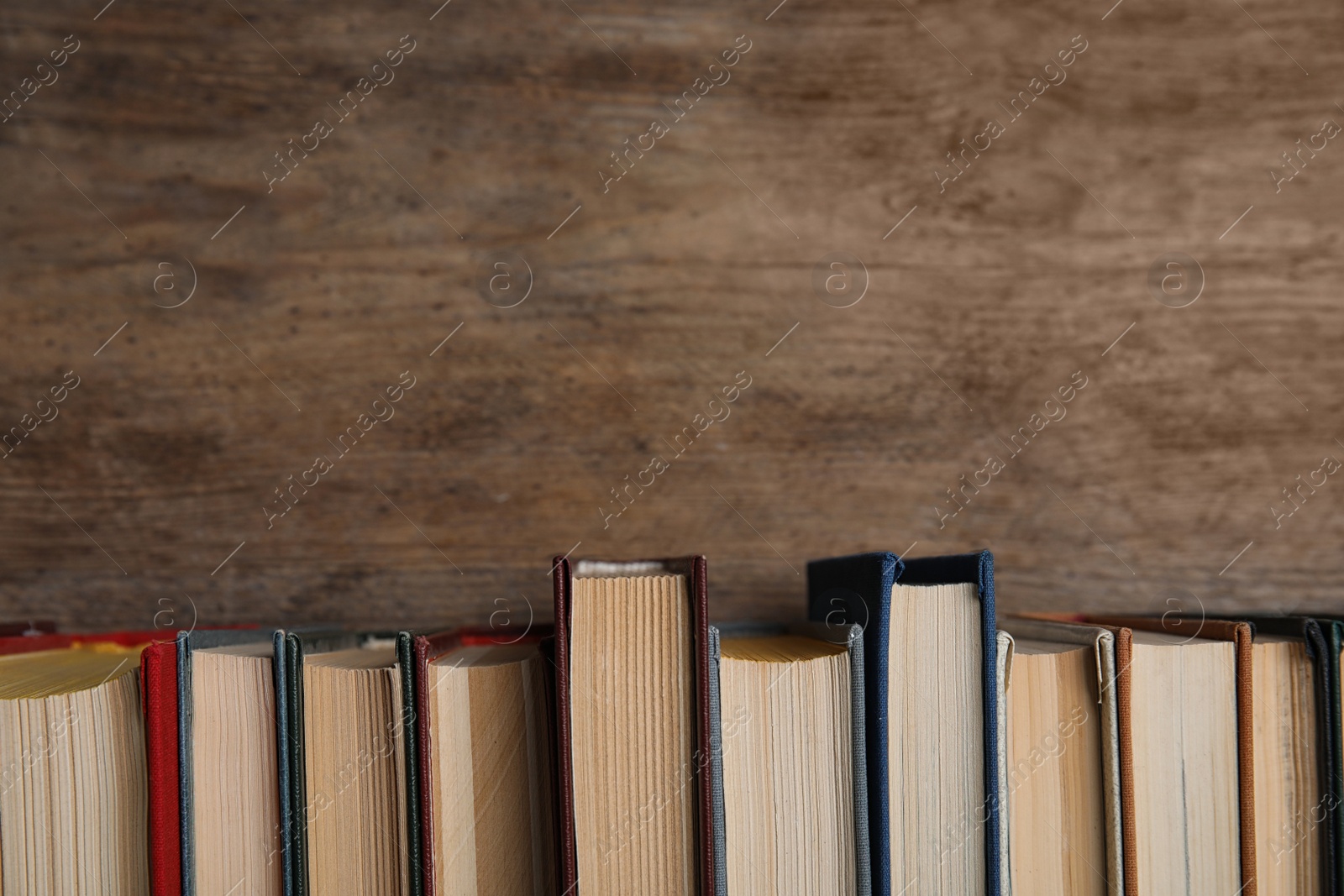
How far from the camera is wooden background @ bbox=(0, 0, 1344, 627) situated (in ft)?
3.28

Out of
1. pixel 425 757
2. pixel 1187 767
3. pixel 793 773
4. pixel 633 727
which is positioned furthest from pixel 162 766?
pixel 1187 767

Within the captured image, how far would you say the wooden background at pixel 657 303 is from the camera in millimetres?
1001

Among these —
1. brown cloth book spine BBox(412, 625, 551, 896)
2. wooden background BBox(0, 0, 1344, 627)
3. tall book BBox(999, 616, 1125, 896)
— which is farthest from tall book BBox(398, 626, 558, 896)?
tall book BBox(999, 616, 1125, 896)

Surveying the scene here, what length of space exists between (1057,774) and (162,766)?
78 cm

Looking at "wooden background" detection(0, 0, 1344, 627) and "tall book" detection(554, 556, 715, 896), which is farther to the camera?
"wooden background" detection(0, 0, 1344, 627)

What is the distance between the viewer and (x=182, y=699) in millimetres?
729

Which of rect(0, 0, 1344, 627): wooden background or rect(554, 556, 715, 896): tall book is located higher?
rect(0, 0, 1344, 627): wooden background

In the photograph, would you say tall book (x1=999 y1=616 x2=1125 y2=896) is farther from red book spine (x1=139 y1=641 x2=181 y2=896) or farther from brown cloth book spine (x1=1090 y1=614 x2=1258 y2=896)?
red book spine (x1=139 y1=641 x2=181 y2=896)

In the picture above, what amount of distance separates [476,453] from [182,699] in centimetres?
39

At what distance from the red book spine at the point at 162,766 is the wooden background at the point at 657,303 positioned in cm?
28

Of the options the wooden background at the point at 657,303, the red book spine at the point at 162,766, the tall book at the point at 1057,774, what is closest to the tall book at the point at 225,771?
the red book spine at the point at 162,766

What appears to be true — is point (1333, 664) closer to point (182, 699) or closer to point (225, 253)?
point (182, 699)

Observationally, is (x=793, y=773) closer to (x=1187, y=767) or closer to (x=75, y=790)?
(x=1187, y=767)

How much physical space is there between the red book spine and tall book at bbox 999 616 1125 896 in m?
0.73
